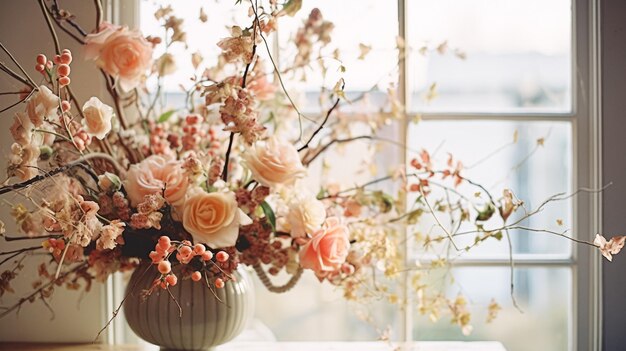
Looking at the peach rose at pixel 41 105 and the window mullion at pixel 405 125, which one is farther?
the window mullion at pixel 405 125

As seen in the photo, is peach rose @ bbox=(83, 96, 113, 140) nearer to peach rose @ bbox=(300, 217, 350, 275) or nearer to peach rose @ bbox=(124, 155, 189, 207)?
peach rose @ bbox=(124, 155, 189, 207)

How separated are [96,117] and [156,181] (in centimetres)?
15

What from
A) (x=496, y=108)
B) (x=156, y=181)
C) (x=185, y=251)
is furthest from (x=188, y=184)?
(x=496, y=108)

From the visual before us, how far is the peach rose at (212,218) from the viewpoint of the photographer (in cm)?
115

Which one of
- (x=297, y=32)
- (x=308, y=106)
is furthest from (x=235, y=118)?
(x=308, y=106)

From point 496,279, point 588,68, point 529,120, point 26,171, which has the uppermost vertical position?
point 588,68

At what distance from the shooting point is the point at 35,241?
148 cm

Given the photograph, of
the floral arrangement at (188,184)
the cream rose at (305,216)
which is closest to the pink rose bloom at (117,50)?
the floral arrangement at (188,184)

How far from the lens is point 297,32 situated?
1.52 metres

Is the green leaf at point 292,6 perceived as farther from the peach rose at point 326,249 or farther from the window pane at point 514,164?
the window pane at point 514,164

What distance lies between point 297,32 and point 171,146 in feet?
1.16

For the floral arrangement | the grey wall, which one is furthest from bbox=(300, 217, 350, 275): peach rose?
the grey wall

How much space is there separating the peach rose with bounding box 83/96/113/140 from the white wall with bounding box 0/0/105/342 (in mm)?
442

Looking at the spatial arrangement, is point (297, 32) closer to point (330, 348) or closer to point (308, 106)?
point (308, 106)
